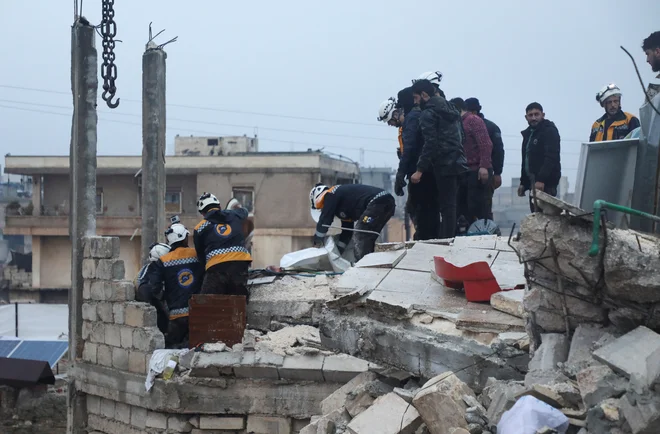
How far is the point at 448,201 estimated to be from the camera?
8.91 m

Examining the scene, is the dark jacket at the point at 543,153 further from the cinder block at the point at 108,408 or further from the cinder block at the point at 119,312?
the cinder block at the point at 108,408

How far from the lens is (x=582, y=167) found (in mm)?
5203

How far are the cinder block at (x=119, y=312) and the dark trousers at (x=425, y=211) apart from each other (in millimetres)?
3554

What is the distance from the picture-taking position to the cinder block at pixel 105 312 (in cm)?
859

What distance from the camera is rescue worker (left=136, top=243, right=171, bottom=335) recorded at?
838 cm

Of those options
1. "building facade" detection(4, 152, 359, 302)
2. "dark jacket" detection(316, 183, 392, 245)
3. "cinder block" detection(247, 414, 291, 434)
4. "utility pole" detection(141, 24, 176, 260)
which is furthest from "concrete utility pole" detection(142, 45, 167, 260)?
"building facade" detection(4, 152, 359, 302)

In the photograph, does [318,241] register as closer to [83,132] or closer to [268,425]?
[268,425]

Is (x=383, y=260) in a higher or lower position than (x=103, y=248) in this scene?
higher

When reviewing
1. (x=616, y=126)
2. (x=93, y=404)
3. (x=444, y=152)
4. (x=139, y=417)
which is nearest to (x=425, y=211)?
(x=444, y=152)

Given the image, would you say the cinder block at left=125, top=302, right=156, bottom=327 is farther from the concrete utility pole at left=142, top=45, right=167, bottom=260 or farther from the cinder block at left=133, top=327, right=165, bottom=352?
the concrete utility pole at left=142, top=45, right=167, bottom=260

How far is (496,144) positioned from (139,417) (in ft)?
17.8

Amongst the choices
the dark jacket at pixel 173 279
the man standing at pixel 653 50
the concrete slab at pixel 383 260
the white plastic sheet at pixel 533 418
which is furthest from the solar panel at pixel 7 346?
the white plastic sheet at pixel 533 418

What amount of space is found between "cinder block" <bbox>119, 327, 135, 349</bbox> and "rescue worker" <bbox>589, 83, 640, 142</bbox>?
5.31 metres

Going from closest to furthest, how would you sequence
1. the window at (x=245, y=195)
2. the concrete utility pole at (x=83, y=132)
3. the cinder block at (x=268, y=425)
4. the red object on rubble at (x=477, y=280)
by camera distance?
the red object on rubble at (x=477, y=280)
the cinder block at (x=268, y=425)
the concrete utility pole at (x=83, y=132)
the window at (x=245, y=195)
